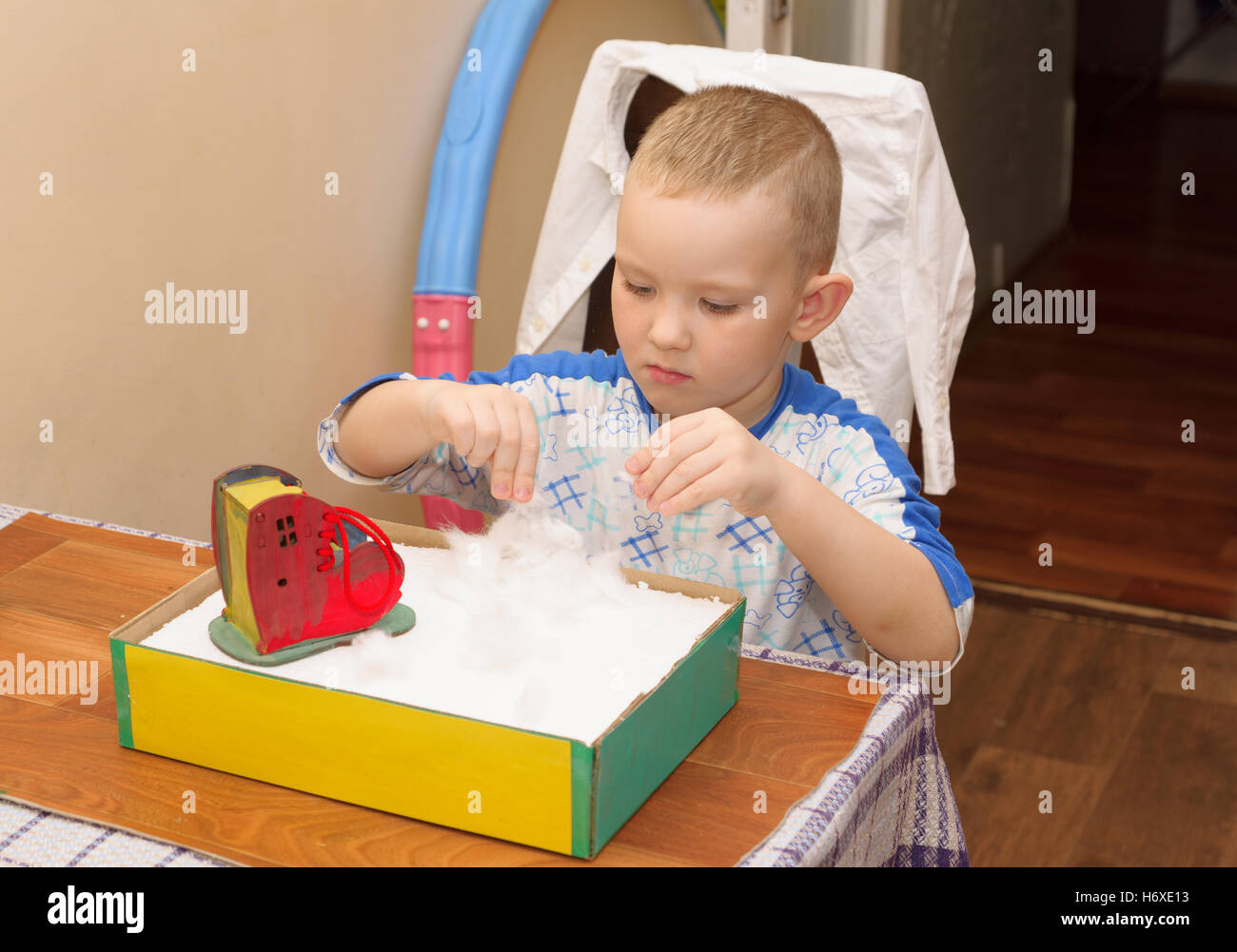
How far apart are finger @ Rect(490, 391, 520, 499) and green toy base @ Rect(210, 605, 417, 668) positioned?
149mm

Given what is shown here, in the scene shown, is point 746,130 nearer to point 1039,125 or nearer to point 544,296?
point 544,296

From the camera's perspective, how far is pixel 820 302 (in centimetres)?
122

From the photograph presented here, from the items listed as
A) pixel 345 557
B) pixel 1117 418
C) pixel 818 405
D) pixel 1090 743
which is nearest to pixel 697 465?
pixel 345 557

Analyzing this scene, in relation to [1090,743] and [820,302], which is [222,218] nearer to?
[820,302]

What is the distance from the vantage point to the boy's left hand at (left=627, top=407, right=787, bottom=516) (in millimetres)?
935

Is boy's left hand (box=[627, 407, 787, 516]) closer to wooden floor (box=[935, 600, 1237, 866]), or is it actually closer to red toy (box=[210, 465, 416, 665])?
red toy (box=[210, 465, 416, 665])

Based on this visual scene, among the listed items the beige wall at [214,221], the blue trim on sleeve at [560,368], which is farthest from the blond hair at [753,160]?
the beige wall at [214,221]

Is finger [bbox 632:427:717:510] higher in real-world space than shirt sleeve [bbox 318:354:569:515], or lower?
higher

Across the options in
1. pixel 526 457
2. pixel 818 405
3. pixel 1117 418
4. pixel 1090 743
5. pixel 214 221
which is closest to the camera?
pixel 526 457

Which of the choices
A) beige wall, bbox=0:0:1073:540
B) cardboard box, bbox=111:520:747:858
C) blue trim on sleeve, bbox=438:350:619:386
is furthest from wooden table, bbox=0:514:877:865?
beige wall, bbox=0:0:1073:540

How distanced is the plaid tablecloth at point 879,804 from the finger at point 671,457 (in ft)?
0.54

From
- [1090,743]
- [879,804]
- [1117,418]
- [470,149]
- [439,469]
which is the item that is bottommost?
[1090,743]

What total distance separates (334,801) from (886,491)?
21.7 inches

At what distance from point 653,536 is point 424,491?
0.75 ft
